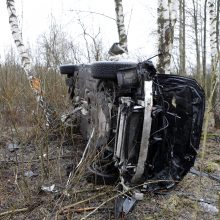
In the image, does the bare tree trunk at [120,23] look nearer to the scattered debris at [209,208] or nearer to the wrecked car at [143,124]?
the wrecked car at [143,124]

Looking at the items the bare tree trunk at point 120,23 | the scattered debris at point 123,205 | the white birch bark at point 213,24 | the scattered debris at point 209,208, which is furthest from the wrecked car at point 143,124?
the white birch bark at point 213,24

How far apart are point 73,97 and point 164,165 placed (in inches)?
108

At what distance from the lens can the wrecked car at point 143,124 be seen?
371 centimetres

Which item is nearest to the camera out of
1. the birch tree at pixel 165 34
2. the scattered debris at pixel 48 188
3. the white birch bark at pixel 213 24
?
the scattered debris at pixel 48 188

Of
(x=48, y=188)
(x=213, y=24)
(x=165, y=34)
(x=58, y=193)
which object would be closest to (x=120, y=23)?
(x=213, y=24)

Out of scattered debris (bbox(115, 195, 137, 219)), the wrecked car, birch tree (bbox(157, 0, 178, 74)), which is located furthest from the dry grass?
birch tree (bbox(157, 0, 178, 74))

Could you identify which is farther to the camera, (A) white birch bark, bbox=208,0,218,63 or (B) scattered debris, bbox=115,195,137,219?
(A) white birch bark, bbox=208,0,218,63

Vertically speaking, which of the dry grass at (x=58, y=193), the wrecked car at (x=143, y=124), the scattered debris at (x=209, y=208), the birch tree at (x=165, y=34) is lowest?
the scattered debris at (x=209, y=208)

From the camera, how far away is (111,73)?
12.9 ft

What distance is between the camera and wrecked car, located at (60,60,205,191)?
371 cm

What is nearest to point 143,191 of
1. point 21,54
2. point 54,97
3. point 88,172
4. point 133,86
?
point 88,172

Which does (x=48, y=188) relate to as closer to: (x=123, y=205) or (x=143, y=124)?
(x=123, y=205)

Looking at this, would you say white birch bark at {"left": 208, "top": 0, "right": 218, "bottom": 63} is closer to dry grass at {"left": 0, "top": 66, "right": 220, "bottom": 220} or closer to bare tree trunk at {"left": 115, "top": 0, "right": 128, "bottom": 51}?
bare tree trunk at {"left": 115, "top": 0, "right": 128, "bottom": 51}

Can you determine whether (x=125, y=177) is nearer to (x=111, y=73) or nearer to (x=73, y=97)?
(x=111, y=73)
